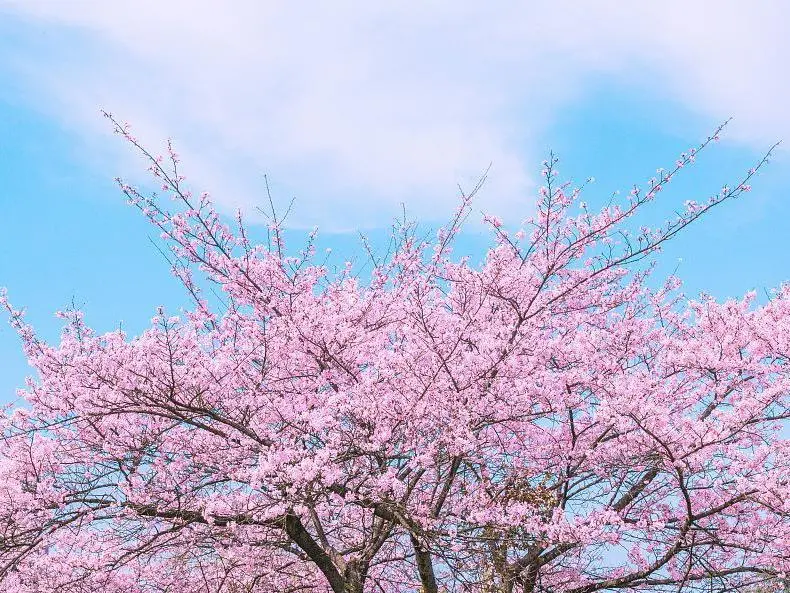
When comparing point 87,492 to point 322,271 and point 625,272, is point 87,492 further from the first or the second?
point 625,272

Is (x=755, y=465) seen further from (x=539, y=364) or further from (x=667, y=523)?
(x=539, y=364)

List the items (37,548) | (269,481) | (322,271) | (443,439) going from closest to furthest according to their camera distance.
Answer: (269,481) → (443,439) → (37,548) → (322,271)

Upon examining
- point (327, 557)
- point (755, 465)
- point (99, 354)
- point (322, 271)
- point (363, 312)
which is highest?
point (322, 271)

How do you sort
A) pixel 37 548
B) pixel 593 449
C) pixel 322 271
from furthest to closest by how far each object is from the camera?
pixel 322 271 < pixel 593 449 < pixel 37 548

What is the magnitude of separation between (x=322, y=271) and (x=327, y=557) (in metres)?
4.09

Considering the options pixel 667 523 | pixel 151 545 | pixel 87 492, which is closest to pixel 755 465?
pixel 667 523

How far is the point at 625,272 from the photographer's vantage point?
38.5ft

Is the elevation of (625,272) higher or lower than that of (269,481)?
higher

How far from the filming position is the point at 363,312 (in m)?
10.1

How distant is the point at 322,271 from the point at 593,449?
181 inches

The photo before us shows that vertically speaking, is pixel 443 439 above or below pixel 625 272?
below

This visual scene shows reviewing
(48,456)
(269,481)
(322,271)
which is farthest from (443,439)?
(48,456)

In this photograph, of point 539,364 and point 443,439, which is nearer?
point 443,439

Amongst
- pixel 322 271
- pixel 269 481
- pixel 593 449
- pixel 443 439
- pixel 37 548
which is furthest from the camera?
pixel 322 271
